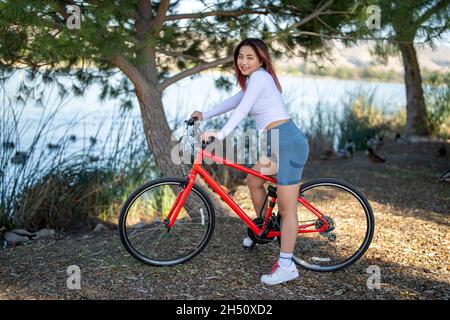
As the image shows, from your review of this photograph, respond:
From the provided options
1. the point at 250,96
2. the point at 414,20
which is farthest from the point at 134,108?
the point at 250,96

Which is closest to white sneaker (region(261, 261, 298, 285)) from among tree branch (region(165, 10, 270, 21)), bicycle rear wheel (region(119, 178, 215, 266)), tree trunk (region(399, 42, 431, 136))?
bicycle rear wheel (region(119, 178, 215, 266))

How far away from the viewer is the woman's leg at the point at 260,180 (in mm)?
3154

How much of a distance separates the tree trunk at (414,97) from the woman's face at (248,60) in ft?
18.0

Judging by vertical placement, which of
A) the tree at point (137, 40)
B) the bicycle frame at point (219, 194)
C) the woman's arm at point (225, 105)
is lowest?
the bicycle frame at point (219, 194)

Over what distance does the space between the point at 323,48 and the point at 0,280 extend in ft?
11.3

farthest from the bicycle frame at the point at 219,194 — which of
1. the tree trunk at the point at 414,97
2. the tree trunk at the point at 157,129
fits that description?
the tree trunk at the point at 414,97

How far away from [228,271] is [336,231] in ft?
3.99

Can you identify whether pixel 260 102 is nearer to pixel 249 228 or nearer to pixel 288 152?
pixel 288 152

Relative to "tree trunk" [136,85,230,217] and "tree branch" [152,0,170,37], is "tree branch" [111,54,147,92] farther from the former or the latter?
→ "tree branch" [152,0,170,37]

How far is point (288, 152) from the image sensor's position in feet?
9.91

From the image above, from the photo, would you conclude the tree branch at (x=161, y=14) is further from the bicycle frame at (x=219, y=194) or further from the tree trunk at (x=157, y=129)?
the bicycle frame at (x=219, y=194)
